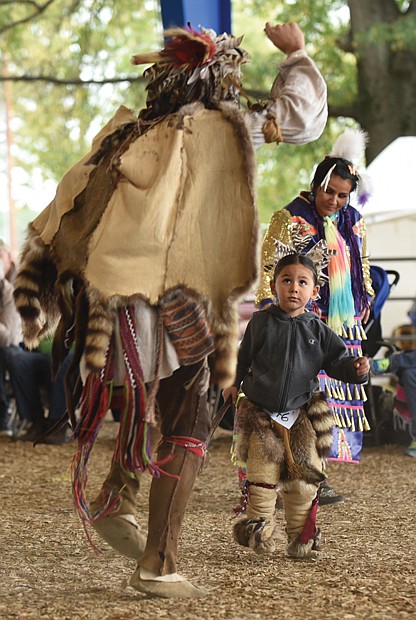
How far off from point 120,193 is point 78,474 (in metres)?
0.88

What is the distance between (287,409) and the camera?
411 centimetres

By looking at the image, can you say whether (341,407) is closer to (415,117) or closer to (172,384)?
(172,384)

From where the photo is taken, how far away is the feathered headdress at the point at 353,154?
5121mm

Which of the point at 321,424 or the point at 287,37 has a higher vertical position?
the point at 287,37

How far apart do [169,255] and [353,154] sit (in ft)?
8.08

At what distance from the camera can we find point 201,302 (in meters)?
3.08

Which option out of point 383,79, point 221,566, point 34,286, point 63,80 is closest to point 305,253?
point 221,566

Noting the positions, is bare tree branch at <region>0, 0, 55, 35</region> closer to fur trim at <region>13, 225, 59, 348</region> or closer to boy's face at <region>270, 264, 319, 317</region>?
boy's face at <region>270, 264, 319, 317</region>

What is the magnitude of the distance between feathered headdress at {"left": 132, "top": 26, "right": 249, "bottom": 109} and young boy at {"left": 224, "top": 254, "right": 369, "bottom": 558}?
1.19 m

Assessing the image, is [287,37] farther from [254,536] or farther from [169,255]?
[254,536]

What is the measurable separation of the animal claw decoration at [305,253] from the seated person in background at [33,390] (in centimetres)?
355

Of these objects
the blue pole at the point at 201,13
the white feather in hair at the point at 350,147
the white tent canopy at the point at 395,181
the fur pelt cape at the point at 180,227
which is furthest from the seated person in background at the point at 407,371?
the fur pelt cape at the point at 180,227

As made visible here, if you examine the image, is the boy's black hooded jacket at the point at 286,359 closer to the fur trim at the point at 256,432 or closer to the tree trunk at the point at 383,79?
the fur trim at the point at 256,432

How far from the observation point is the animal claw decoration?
4.82m
